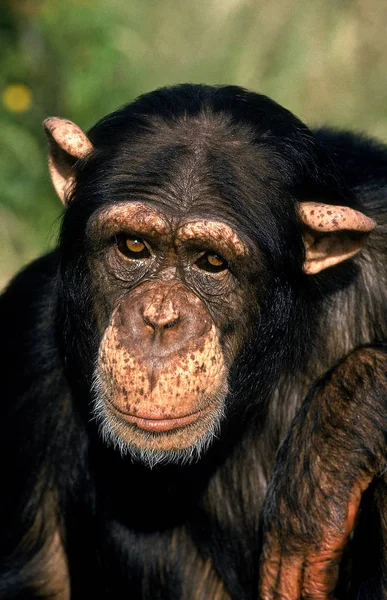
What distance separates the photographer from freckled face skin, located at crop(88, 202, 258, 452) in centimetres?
437

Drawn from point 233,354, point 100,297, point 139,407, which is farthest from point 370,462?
point 100,297

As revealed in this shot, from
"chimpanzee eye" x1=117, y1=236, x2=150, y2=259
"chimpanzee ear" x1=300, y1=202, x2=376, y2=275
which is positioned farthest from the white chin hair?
"chimpanzee ear" x1=300, y1=202, x2=376, y2=275

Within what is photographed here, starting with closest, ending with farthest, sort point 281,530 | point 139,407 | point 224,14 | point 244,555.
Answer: point 139,407
point 281,530
point 244,555
point 224,14

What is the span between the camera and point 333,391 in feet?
15.8

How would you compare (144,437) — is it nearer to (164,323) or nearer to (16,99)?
(164,323)

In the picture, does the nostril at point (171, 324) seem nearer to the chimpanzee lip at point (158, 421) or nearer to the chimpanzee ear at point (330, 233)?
the chimpanzee lip at point (158, 421)

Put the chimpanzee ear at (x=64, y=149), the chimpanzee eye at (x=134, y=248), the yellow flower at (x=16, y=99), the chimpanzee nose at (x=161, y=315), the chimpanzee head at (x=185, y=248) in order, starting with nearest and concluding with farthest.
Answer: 1. the chimpanzee nose at (x=161, y=315)
2. the chimpanzee head at (x=185, y=248)
3. the chimpanzee eye at (x=134, y=248)
4. the chimpanzee ear at (x=64, y=149)
5. the yellow flower at (x=16, y=99)

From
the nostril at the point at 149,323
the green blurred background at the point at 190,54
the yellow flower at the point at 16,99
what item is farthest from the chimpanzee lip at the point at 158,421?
the yellow flower at the point at 16,99

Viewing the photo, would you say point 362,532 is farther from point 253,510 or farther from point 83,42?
point 83,42

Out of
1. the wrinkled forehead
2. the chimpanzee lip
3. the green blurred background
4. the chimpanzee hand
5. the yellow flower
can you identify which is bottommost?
the chimpanzee hand

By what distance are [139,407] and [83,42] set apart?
5.86 meters

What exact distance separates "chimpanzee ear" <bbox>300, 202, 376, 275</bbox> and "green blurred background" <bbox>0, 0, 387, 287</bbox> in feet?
15.6

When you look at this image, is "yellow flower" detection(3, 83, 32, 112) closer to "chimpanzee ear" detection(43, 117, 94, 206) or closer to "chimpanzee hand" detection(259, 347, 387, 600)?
"chimpanzee ear" detection(43, 117, 94, 206)

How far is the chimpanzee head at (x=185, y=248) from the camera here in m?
4.45
